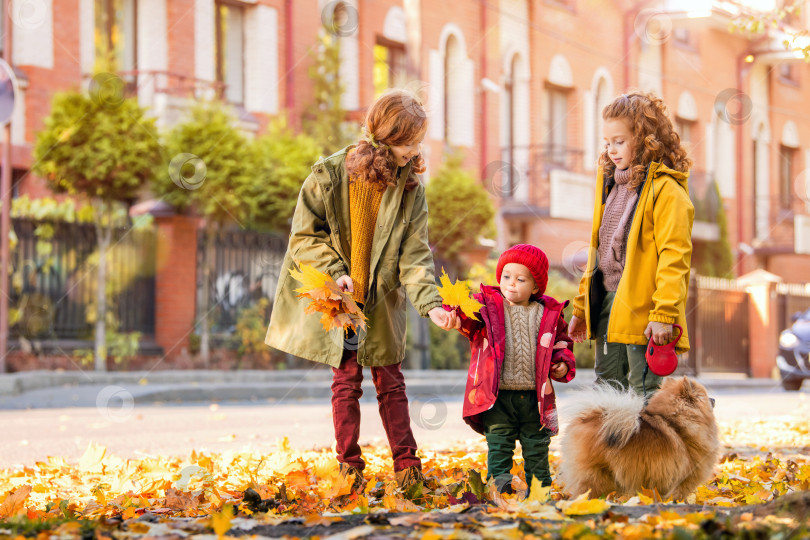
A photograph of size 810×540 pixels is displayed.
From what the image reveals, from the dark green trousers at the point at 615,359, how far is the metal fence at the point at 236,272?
35.8 feet

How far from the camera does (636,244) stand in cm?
412

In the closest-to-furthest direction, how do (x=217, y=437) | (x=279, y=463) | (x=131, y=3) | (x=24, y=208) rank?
(x=279, y=463), (x=217, y=437), (x=24, y=208), (x=131, y=3)

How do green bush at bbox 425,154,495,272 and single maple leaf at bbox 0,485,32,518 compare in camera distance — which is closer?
single maple leaf at bbox 0,485,32,518

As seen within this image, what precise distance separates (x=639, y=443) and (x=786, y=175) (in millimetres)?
29894

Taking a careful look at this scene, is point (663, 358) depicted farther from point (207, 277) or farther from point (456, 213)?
point (456, 213)

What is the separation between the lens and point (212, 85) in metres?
15.6

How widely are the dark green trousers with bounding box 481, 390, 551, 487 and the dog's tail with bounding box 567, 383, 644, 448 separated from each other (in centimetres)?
30

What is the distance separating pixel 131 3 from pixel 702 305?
1314cm

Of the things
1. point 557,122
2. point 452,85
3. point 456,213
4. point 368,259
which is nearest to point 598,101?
point 557,122

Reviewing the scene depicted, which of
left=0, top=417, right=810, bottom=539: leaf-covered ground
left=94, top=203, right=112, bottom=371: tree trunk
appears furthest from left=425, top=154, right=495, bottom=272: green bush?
left=0, top=417, right=810, bottom=539: leaf-covered ground

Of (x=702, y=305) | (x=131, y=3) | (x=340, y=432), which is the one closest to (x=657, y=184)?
(x=340, y=432)

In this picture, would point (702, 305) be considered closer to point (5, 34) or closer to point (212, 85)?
point (212, 85)

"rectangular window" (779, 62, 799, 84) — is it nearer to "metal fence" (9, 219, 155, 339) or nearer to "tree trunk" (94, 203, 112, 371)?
"metal fence" (9, 219, 155, 339)

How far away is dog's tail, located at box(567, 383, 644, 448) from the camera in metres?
3.60
